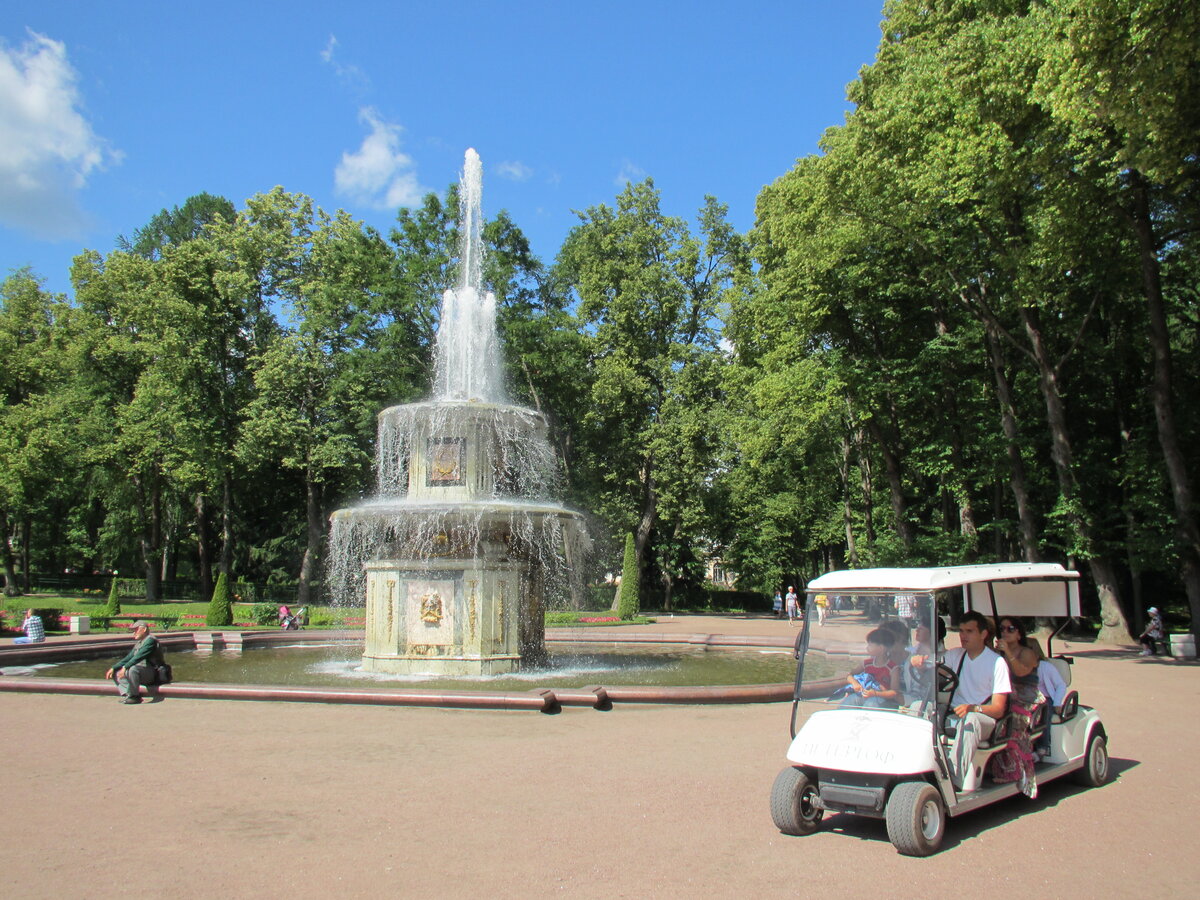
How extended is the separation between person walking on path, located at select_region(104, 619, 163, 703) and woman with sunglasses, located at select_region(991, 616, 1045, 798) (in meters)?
11.0

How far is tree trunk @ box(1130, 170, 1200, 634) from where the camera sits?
20516 mm

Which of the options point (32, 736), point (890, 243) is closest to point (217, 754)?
point (32, 736)

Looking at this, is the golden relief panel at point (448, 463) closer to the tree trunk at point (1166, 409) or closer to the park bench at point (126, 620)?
the tree trunk at point (1166, 409)

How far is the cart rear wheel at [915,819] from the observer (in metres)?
5.95

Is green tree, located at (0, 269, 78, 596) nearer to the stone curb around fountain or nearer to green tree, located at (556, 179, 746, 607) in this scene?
green tree, located at (556, 179, 746, 607)

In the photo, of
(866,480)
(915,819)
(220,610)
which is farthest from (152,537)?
(915,819)

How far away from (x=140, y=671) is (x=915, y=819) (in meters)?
10.8

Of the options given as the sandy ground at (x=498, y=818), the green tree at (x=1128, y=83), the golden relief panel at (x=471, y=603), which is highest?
the green tree at (x=1128, y=83)

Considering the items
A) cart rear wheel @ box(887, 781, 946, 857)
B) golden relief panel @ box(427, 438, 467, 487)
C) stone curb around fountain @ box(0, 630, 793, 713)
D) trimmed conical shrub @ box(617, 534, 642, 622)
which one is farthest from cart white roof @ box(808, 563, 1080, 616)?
trimmed conical shrub @ box(617, 534, 642, 622)

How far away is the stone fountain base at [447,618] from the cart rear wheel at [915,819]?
10.5 m

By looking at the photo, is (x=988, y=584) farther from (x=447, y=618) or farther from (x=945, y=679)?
(x=447, y=618)

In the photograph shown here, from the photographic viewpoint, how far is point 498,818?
6.92 meters

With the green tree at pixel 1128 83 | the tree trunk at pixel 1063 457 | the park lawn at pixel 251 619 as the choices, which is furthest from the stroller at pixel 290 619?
Answer: the green tree at pixel 1128 83

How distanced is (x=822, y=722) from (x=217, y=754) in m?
6.34
